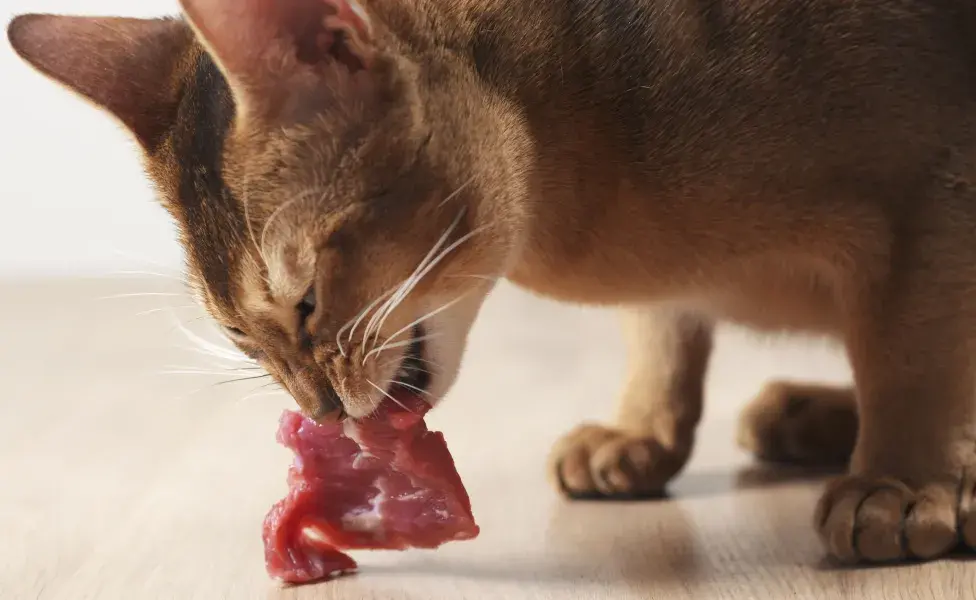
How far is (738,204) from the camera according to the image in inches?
46.1

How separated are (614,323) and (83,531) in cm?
166

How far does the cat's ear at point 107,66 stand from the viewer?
1141 mm

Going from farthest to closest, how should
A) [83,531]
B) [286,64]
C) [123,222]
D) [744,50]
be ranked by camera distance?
[123,222]
[83,531]
[744,50]
[286,64]

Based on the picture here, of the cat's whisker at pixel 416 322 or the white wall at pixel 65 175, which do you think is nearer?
the cat's whisker at pixel 416 322

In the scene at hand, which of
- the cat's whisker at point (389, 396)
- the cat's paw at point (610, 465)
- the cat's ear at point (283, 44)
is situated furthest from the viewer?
the cat's paw at point (610, 465)

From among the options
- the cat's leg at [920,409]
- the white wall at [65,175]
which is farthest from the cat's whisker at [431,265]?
the white wall at [65,175]

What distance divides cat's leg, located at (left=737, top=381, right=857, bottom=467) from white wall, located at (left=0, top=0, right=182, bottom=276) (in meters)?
1.42

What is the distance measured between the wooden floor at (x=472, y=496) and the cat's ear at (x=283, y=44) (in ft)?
1.11

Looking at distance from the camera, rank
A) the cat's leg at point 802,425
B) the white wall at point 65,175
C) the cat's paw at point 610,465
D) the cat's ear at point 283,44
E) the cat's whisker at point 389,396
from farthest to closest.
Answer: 1. the white wall at point 65,175
2. the cat's leg at point 802,425
3. the cat's paw at point 610,465
4. the cat's whisker at point 389,396
5. the cat's ear at point 283,44

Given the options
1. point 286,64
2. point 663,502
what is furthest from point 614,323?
point 286,64

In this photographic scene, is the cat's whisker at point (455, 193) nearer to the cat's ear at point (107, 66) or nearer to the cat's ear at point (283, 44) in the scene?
the cat's ear at point (283, 44)

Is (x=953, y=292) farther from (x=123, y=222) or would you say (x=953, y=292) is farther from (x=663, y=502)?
(x=123, y=222)

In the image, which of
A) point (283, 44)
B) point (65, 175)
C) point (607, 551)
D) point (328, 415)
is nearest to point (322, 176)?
point (283, 44)

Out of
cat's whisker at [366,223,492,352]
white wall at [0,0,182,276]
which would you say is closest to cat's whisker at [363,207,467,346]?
cat's whisker at [366,223,492,352]
